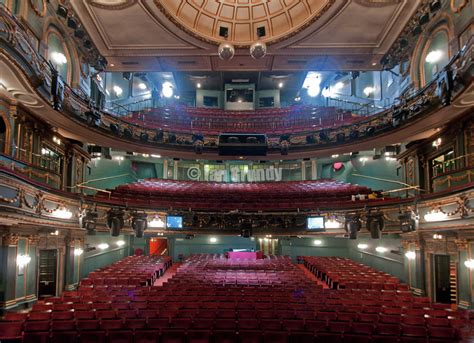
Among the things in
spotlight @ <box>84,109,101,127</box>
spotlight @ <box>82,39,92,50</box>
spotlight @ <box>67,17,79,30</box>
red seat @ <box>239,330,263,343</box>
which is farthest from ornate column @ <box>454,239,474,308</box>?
spotlight @ <box>82,39,92,50</box>

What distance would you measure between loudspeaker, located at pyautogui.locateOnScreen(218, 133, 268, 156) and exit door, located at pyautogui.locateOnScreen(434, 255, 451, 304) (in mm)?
7680

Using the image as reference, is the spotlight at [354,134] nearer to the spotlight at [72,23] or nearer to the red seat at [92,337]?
the spotlight at [72,23]

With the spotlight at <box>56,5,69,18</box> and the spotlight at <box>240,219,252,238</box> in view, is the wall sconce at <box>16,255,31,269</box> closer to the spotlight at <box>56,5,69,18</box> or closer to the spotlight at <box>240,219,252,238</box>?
the spotlight at <box>56,5,69,18</box>

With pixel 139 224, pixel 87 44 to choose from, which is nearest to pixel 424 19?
pixel 87 44

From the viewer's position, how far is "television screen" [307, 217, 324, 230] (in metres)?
14.7

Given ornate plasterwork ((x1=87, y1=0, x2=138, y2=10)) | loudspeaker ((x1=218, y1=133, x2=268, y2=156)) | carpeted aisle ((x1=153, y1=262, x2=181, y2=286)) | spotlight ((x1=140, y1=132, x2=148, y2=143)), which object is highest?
ornate plasterwork ((x1=87, y1=0, x2=138, y2=10))

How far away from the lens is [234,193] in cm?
1847

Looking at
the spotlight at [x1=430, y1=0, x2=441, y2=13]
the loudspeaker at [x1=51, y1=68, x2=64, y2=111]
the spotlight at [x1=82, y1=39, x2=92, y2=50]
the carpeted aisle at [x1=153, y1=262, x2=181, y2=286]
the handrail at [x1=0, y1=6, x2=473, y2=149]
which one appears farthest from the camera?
the carpeted aisle at [x1=153, y1=262, x2=181, y2=286]

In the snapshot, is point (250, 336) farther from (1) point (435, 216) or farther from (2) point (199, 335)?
(1) point (435, 216)

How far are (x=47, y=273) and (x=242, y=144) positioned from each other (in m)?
8.73

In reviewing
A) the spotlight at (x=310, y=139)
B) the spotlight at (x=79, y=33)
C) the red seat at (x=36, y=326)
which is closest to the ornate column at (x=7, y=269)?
the red seat at (x=36, y=326)

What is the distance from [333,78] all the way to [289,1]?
1514cm

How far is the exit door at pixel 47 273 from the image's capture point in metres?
11.2

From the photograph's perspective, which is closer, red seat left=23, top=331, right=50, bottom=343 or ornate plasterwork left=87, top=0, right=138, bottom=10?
red seat left=23, top=331, right=50, bottom=343
